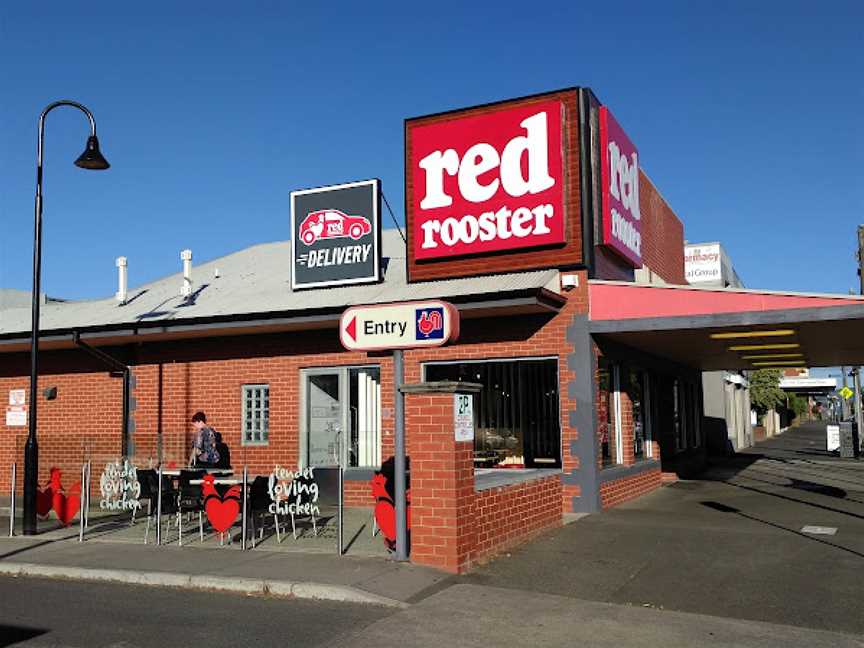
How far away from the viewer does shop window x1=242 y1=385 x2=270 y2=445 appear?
16531 millimetres

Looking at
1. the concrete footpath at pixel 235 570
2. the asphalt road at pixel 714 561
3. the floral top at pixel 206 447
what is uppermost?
the floral top at pixel 206 447

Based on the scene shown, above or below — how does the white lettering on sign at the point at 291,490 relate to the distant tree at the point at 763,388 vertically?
below

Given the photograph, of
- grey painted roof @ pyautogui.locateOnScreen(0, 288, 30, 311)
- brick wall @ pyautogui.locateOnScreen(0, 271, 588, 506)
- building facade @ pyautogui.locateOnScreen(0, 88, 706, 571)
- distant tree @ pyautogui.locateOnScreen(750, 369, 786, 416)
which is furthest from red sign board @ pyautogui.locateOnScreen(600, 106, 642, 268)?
distant tree @ pyautogui.locateOnScreen(750, 369, 786, 416)

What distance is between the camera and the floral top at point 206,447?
12734 mm

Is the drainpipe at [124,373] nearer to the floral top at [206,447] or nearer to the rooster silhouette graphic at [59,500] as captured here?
the rooster silhouette graphic at [59,500]

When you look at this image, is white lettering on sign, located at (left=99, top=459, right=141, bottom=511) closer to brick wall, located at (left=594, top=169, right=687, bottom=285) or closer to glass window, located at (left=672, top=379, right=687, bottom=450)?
brick wall, located at (left=594, top=169, right=687, bottom=285)

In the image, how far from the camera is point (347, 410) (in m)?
15.9

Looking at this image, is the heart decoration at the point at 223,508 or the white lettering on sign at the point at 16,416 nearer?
the heart decoration at the point at 223,508

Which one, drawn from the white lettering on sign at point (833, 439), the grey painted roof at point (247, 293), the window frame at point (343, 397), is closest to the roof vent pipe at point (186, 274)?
the grey painted roof at point (247, 293)

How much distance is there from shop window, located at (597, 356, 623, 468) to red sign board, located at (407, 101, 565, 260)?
2.60 metres

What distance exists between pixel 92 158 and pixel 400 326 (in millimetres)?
6261

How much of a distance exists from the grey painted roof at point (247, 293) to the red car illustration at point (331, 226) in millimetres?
1035

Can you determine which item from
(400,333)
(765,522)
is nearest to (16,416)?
(400,333)

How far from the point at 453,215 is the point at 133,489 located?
7.04 m
